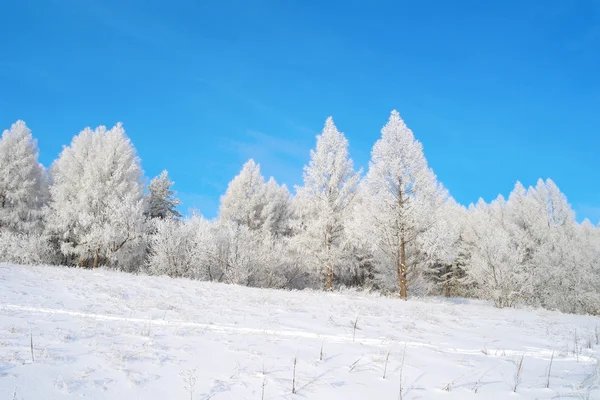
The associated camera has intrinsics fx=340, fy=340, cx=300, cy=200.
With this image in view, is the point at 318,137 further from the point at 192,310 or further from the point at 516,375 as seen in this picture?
the point at 516,375

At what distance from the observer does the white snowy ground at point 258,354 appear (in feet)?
12.5

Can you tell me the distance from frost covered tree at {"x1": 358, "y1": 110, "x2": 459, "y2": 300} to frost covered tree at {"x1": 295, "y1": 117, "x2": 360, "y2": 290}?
3573mm

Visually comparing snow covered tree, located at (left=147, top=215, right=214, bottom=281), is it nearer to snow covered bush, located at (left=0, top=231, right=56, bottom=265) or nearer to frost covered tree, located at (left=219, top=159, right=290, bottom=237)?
snow covered bush, located at (left=0, top=231, right=56, bottom=265)

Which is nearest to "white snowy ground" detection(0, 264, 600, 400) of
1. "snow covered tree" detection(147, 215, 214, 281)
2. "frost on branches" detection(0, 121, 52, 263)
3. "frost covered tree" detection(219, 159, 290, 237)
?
"snow covered tree" detection(147, 215, 214, 281)

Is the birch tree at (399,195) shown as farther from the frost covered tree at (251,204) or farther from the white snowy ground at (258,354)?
the frost covered tree at (251,204)

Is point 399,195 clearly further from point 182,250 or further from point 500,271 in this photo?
point 182,250

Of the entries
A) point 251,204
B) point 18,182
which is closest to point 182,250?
point 251,204

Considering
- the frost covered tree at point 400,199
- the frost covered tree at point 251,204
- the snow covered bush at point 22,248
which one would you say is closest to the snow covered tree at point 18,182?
the snow covered bush at point 22,248

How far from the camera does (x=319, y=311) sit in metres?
9.78

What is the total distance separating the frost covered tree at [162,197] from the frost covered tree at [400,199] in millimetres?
23798

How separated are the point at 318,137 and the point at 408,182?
24.1 ft

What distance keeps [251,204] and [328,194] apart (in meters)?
13.2

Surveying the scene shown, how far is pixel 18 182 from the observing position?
960 inches

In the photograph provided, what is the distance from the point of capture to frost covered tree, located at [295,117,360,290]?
2206 cm
